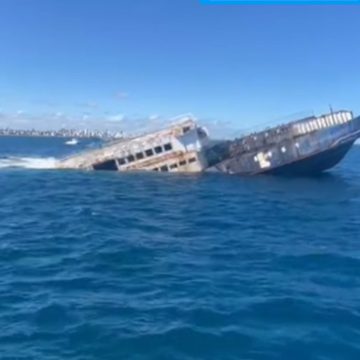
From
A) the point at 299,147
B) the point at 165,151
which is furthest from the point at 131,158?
the point at 299,147

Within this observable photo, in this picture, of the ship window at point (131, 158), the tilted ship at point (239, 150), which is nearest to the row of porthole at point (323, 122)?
the tilted ship at point (239, 150)

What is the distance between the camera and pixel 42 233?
29109mm

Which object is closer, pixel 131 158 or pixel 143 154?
pixel 143 154

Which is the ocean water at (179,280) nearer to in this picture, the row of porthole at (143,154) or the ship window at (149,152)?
the row of porthole at (143,154)

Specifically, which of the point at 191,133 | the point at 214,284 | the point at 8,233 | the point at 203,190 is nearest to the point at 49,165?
the point at 191,133

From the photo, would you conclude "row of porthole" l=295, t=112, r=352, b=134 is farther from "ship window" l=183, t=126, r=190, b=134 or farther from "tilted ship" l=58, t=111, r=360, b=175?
"ship window" l=183, t=126, r=190, b=134

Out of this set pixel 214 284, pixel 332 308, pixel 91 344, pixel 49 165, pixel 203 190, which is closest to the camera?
pixel 91 344

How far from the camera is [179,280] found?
2019 cm

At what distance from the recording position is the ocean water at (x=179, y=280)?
1449cm

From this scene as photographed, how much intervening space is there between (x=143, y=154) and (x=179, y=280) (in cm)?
5040

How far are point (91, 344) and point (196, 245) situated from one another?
1314 cm

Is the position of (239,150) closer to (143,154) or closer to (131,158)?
(143,154)

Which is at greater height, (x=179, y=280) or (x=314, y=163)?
(x=314, y=163)

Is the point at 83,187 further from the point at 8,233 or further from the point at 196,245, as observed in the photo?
the point at 196,245
